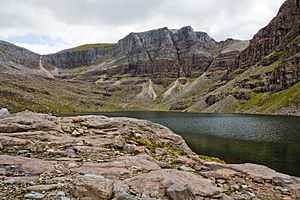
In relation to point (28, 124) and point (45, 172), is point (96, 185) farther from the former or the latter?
point (28, 124)

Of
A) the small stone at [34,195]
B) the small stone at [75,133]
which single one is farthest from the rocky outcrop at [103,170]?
the small stone at [75,133]

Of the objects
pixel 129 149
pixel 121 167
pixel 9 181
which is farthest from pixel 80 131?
pixel 9 181

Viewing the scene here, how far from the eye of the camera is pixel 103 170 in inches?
624

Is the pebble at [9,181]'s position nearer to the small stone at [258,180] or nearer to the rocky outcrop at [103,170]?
the rocky outcrop at [103,170]

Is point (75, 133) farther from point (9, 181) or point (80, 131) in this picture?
point (9, 181)

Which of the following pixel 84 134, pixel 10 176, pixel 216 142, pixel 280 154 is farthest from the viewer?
pixel 216 142

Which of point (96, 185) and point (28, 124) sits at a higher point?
point (28, 124)

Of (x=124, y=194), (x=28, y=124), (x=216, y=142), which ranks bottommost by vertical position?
(x=216, y=142)

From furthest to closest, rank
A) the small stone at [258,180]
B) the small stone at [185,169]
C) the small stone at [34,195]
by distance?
the small stone at [258,180] → the small stone at [185,169] → the small stone at [34,195]

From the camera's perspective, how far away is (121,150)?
Answer: 882 inches

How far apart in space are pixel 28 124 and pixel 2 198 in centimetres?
1308

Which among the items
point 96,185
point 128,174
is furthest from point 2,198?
point 128,174

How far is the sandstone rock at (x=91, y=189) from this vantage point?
12.1m

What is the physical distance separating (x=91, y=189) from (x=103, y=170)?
352 cm
